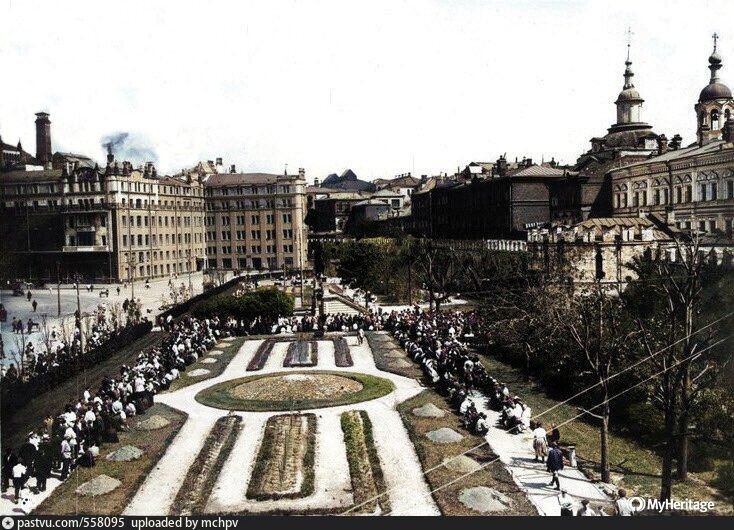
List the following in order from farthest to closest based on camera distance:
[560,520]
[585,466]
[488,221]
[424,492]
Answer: [488,221] < [585,466] < [424,492] < [560,520]

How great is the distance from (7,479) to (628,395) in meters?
20.0

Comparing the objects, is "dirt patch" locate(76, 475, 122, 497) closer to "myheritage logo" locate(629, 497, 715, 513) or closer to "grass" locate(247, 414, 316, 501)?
"grass" locate(247, 414, 316, 501)

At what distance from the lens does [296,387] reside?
2961cm

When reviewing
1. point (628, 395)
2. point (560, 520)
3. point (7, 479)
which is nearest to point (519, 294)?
point (628, 395)

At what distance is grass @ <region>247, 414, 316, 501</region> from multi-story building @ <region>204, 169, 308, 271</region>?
45078 millimetres

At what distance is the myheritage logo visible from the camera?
15.9 meters

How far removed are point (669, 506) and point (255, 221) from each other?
68340 mm

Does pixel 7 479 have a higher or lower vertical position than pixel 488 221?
lower

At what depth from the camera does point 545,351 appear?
1224 inches

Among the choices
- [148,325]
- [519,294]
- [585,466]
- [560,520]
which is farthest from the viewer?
[148,325]

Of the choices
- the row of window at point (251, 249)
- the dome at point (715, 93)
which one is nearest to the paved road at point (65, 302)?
the row of window at point (251, 249)

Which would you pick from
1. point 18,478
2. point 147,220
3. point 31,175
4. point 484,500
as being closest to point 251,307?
point 147,220

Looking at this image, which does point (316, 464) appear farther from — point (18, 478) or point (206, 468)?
point (18, 478)

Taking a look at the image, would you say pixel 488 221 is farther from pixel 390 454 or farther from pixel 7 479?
pixel 7 479
